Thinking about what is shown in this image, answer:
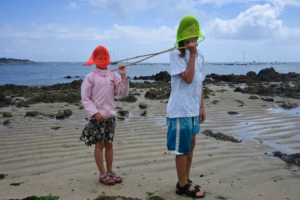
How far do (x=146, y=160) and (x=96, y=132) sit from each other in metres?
1.19

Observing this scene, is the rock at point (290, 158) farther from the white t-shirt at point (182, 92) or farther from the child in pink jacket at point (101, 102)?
the child in pink jacket at point (101, 102)

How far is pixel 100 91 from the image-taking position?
299 centimetres

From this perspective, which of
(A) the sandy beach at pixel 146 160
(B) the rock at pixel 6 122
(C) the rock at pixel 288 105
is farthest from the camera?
(C) the rock at pixel 288 105

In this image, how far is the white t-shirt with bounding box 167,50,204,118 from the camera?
2533 mm

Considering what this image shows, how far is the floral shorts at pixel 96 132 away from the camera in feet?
9.86

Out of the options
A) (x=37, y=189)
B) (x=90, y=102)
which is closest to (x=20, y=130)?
(x=37, y=189)

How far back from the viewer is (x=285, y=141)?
16.2 feet

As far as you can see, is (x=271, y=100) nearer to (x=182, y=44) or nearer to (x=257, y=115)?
(x=257, y=115)

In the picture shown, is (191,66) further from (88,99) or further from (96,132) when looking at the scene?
(96,132)

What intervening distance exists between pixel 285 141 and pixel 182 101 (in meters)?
3.39

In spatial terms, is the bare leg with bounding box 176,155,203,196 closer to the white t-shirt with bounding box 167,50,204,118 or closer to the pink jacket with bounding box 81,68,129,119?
the white t-shirt with bounding box 167,50,204,118

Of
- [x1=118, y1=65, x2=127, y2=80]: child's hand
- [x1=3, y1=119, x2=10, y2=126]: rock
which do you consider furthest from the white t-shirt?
[x1=3, y1=119, x2=10, y2=126]: rock

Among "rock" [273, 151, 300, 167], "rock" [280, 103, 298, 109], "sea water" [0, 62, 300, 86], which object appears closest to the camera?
"rock" [273, 151, 300, 167]

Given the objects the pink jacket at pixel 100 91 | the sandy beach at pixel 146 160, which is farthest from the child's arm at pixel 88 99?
the sandy beach at pixel 146 160
